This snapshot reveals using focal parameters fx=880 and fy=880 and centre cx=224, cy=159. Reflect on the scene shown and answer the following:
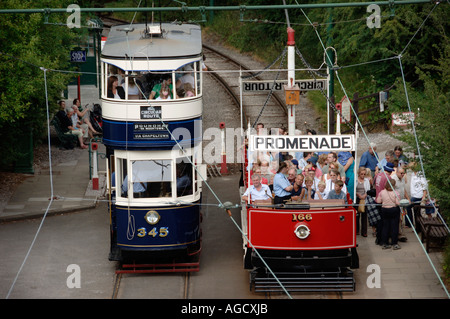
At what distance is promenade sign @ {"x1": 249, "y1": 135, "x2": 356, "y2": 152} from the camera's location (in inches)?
617

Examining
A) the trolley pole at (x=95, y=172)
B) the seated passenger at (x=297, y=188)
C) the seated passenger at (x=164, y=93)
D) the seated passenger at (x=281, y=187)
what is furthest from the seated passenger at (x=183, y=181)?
the trolley pole at (x=95, y=172)

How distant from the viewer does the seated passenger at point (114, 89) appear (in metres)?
16.4

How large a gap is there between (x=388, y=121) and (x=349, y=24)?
10.8 feet

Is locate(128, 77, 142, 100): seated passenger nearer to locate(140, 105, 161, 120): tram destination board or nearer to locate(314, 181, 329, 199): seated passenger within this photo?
locate(140, 105, 161, 120): tram destination board

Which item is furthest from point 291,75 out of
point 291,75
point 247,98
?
point 247,98

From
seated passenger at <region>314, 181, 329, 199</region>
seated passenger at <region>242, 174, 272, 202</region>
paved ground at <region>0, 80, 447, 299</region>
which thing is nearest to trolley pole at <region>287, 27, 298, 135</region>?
seated passenger at <region>314, 181, 329, 199</region>

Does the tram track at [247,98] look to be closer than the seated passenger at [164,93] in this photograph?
No

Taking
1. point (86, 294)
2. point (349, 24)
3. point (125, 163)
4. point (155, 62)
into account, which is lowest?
point (86, 294)

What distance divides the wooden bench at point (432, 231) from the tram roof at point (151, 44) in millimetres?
5745

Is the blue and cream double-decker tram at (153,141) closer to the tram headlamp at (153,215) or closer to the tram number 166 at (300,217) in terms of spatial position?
the tram headlamp at (153,215)

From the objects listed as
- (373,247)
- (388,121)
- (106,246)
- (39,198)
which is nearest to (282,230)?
(373,247)

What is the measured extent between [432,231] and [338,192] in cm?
255

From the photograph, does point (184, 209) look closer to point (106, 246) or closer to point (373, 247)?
point (106, 246)

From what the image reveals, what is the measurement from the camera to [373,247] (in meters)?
18.1
